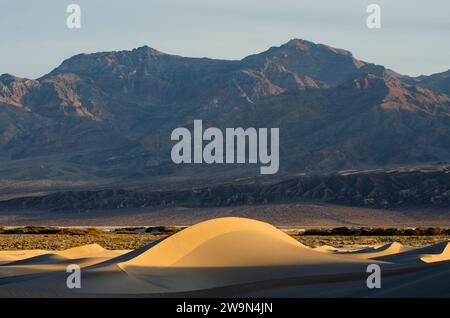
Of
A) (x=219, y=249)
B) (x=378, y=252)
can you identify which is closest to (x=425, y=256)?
(x=378, y=252)

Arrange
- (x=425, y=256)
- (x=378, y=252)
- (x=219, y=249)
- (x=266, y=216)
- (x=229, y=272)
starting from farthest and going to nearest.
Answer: (x=266, y=216) → (x=378, y=252) → (x=425, y=256) → (x=219, y=249) → (x=229, y=272)

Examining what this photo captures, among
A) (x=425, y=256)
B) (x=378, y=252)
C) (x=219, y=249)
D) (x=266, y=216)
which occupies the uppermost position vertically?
(x=219, y=249)

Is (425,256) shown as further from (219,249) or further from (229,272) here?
(229,272)

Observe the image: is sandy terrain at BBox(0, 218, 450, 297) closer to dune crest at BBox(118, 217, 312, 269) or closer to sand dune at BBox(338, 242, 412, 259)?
Result: dune crest at BBox(118, 217, 312, 269)

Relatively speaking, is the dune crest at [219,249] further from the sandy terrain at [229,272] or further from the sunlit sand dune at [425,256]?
the sunlit sand dune at [425,256]

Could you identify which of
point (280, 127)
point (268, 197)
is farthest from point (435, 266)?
point (280, 127)

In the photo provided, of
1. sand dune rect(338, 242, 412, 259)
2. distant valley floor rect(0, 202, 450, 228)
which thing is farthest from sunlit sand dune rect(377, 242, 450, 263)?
distant valley floor rect(0, 202, 450, 228)

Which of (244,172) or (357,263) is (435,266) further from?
(244,172)

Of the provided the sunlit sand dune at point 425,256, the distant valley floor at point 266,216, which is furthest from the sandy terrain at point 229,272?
the distant valley floor at point 266,216

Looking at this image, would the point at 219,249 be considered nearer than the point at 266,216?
Yes
